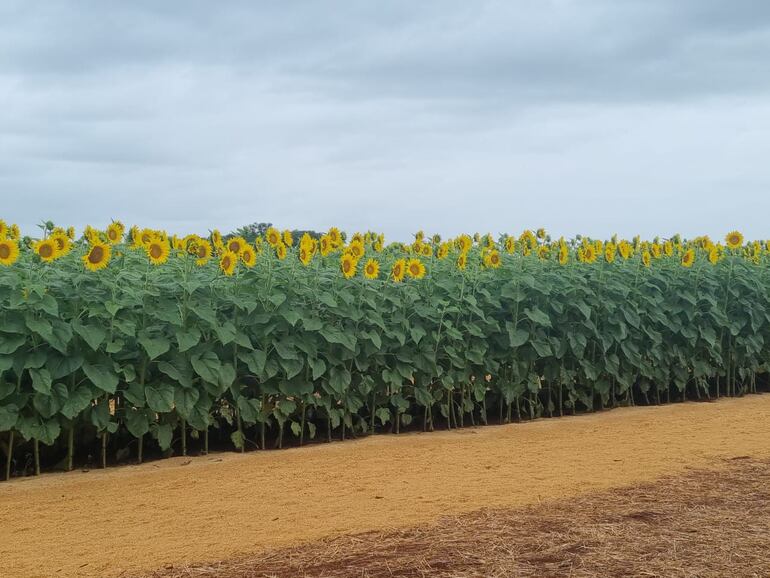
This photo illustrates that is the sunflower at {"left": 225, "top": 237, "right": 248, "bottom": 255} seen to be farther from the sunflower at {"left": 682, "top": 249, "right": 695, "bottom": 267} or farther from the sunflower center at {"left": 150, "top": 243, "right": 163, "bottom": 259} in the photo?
the sunflower at {"left": 682, "top": 249, "right": 695, "bottom": 267}

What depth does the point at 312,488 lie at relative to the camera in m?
6.26

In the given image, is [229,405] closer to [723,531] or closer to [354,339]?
[354,339]

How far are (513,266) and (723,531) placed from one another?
4.66 m

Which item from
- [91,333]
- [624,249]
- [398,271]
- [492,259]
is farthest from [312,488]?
[624,249]

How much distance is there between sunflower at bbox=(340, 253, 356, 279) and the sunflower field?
0.01m

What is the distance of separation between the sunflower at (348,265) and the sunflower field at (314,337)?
0.6 inches

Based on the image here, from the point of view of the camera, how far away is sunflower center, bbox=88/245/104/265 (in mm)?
6734

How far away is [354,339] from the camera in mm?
7797

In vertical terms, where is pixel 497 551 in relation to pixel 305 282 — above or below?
below

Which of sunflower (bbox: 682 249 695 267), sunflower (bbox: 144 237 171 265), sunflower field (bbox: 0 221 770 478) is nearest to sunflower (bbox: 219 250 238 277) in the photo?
sunflower field (bbox: 0 221 770 478)

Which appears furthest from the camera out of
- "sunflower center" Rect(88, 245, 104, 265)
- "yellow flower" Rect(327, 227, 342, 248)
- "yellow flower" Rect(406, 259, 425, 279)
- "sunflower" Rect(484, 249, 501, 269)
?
"sunflower" Rect(484, 249, 501, 269)

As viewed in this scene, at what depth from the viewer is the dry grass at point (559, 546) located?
436cm

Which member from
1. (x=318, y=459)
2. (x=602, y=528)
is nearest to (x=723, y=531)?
(x=602, y=528)

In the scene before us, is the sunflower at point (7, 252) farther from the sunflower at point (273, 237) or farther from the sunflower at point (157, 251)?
the sunflower at point (273, 237)
